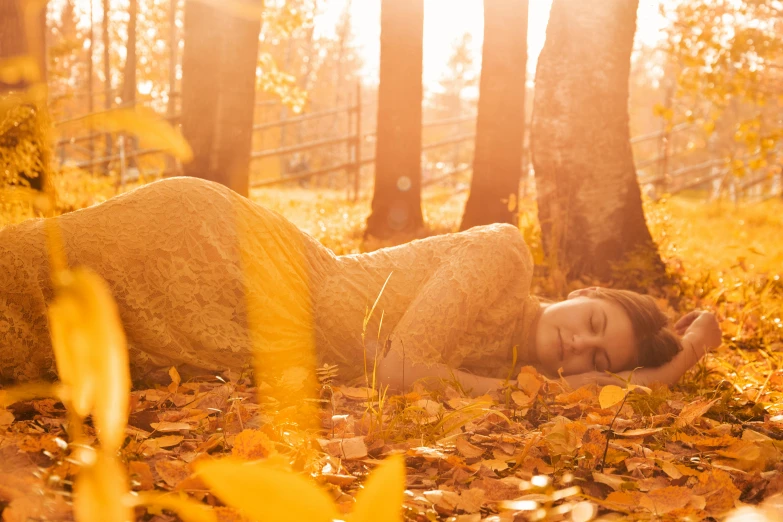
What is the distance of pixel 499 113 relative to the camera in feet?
18.9

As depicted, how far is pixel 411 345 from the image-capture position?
2338 millimetres

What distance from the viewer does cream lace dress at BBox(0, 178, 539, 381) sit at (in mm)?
2197

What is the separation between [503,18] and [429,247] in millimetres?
3551

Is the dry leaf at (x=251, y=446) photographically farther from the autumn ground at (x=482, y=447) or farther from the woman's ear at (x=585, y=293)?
the woman's ear at (x=585, y=293)

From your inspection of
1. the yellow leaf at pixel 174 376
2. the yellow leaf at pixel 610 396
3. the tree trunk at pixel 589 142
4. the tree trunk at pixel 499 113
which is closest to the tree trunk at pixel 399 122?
the tree trunk at pixel 499 113

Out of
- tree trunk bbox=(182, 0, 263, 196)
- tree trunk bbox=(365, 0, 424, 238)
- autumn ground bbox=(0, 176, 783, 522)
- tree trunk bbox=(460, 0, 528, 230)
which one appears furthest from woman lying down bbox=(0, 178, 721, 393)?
tree trunk bbox=(365, 0, 424, 238)

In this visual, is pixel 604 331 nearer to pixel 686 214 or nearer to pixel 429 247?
pixel 429 247

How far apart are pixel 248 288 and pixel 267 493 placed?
207 cm

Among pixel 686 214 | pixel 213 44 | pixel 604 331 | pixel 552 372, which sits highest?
pixel 213 44

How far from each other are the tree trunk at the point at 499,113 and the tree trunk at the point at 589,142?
1134 millimetres

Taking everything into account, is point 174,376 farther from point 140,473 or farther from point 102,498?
point 102,498

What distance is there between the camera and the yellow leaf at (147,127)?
39cm

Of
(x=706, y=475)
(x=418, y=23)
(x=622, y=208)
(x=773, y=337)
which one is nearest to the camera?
(x=706, y=475)

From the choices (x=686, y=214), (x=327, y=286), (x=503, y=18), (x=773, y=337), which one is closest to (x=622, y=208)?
(x=773, y=337)
